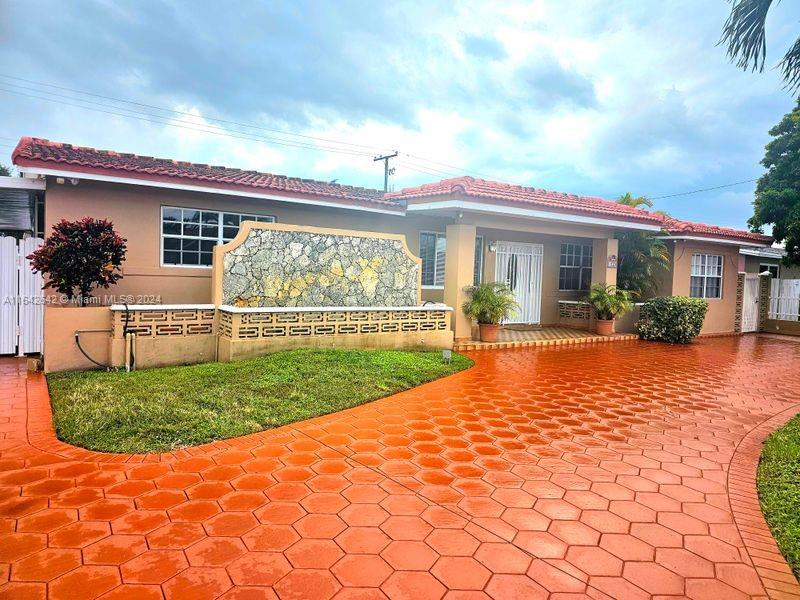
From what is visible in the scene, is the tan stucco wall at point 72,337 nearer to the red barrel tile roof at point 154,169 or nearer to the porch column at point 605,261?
the red barrel tile roof at point 154,169

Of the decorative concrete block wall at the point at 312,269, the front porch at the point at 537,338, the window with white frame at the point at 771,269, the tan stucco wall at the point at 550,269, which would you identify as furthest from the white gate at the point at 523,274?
the window with white frame at the point at 771,269

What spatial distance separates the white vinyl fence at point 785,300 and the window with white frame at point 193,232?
1909cm

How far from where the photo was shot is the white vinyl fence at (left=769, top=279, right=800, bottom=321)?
1798 centimetres

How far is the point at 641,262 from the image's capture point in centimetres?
1575

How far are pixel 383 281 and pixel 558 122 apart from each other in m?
11.7

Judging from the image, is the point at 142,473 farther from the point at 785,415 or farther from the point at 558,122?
the point at 558,122

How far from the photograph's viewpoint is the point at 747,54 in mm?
5082

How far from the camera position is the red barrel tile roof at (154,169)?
854 centimetres

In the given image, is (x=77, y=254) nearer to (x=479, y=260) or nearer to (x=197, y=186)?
(x=197, y=186)

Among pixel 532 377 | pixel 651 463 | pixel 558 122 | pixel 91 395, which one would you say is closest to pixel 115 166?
pixel 91 395

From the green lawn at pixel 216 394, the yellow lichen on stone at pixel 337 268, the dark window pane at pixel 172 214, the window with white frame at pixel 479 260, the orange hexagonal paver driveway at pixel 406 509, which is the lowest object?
the orange hexagonal paver driveway at pixel 406 509

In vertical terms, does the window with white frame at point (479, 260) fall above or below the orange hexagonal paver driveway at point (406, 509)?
above

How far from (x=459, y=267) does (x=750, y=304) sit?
1345cm

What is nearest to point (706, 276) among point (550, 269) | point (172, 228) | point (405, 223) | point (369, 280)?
point (550, 269)
